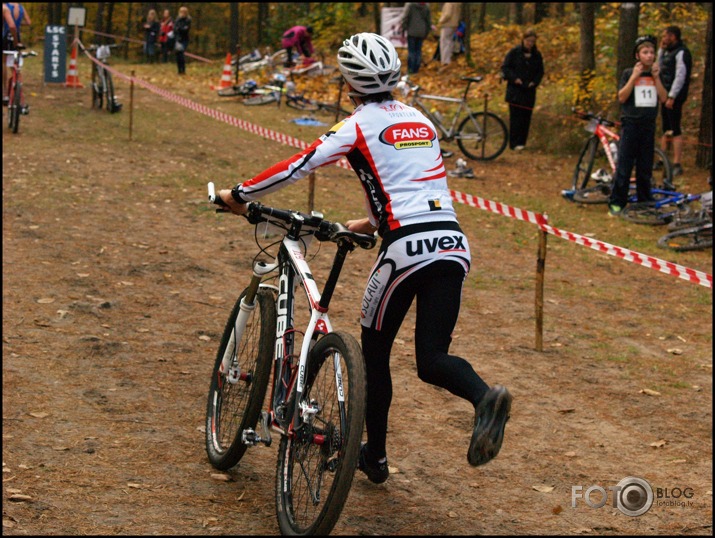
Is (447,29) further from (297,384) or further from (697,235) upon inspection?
(297,384)

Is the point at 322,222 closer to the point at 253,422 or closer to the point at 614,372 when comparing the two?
the point at 253,422

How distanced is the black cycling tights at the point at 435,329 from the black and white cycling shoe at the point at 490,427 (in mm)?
109

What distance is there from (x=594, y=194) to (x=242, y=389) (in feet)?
31.5

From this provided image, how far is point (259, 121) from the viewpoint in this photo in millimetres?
19188

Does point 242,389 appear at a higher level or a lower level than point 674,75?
lower

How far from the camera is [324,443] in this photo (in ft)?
13.3

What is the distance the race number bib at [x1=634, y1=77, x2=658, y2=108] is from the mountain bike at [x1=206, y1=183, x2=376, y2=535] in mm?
8637

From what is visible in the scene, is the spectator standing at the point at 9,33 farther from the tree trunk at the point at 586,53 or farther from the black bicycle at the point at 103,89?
the tree trunk at the point at 586,53

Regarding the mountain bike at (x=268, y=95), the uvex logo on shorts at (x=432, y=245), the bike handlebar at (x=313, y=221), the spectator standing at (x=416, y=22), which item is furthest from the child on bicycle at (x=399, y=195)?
the spectator standing at (x=416, y=22)

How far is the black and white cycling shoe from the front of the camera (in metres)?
3.76

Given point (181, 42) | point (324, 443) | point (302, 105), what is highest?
point (181, 42)

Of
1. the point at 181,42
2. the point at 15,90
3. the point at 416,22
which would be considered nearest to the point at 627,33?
the point at 416,22

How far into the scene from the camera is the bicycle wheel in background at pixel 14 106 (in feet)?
48.8

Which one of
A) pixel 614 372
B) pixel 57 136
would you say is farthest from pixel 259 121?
pixel 614 372
